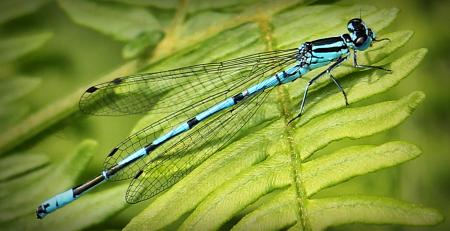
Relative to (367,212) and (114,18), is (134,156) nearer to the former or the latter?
(114,18)

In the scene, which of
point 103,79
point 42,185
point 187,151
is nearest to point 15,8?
point 103,79

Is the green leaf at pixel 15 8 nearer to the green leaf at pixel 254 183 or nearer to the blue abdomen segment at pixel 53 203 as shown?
the blue abdomen segment at pixel 53 203

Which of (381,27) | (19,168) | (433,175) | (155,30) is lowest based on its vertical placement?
(433,175)

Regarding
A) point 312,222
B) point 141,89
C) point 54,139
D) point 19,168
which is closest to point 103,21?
point 141,89

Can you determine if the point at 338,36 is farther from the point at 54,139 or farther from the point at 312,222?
the point at 54,139

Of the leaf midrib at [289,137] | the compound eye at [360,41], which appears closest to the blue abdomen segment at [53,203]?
the leaf midrib at [289,137]

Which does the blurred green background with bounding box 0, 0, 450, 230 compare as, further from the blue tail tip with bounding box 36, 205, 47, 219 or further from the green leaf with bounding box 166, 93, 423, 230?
the green leaf with bounding box 166, 93, 423, 230
